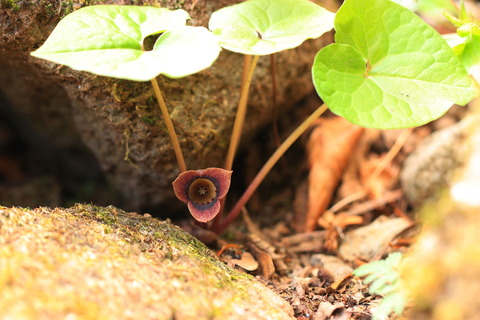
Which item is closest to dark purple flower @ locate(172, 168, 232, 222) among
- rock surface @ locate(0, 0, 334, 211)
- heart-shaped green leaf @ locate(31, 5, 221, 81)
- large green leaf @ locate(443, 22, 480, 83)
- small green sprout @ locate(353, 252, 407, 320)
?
rock surface @ locate(0, 0, 334, 211)

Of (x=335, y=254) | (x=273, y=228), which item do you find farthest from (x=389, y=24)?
(x=273, y=228)

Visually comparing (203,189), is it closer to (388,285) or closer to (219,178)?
(219,178)

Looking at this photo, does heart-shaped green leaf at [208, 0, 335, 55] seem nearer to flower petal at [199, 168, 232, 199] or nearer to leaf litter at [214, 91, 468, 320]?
flower petal at [199, 168, 232, 199]

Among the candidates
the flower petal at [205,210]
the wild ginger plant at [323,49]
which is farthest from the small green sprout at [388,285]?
the flower petal at [205,210]

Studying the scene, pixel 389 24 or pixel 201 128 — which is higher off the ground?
pixel 389 24

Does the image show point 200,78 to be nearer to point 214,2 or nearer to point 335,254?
point 214,2
